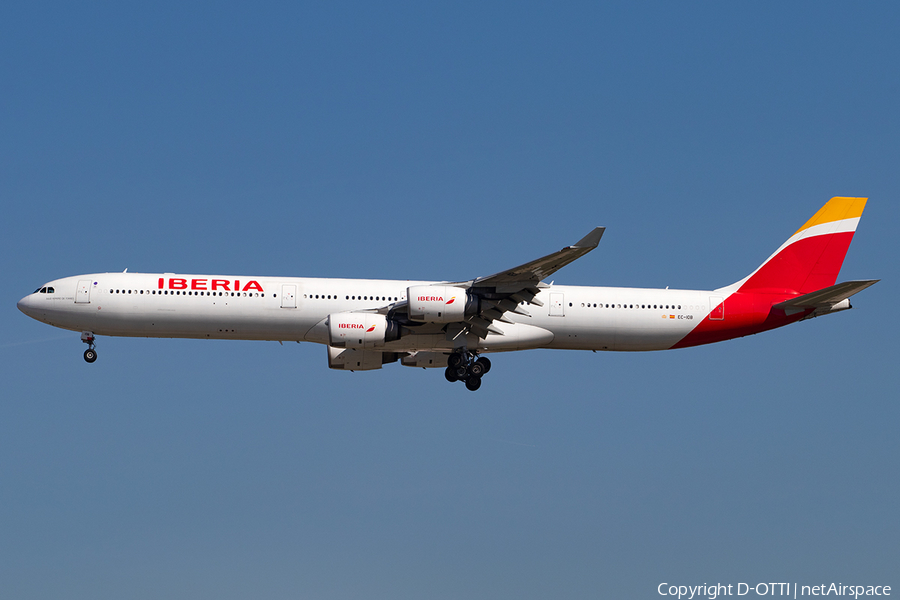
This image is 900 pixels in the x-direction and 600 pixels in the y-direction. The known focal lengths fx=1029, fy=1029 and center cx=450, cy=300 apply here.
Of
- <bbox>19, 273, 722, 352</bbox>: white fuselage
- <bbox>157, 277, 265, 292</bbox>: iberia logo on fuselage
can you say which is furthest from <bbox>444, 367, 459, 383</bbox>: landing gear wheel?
<bbox>157, 277, 265, 292</bbox>: iberia logo on fuselage

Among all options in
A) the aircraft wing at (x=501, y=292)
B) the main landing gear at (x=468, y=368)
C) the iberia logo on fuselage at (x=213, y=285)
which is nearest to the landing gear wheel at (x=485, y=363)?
the main landing gear at (x=468, y=368)

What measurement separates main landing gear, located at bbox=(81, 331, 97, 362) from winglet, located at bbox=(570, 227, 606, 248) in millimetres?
19616

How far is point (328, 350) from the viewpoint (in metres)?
43.0

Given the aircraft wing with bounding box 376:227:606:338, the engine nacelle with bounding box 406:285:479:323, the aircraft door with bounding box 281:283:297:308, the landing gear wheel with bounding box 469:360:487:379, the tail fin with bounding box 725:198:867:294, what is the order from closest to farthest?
the aircraft wing with bounding box 376:227:606:338
the engine nacelle with bounding box 406:285:479:323
the aircraft door with bounding box 281:283:297:308
the landing gear wheel with bounding box 469:360:487:379
the tail fin with bounding box 725:198:867:294

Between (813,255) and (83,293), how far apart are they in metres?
30.2

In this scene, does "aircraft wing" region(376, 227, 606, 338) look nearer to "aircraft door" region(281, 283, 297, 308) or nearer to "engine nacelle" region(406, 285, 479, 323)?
"engine nacelle" region(406, 285, 479, 323)

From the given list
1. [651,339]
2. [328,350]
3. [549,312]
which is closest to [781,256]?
[651,339]

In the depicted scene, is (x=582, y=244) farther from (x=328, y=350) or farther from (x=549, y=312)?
(x=328, y=350)

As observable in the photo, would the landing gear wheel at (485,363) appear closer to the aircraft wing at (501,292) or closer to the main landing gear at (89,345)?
the aircraft wing at (501,292)

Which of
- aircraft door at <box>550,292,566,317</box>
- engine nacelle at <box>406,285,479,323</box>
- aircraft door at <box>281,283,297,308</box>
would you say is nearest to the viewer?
engine nacelle at <box>406,285,479,323</box>

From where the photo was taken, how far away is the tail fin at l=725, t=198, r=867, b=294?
143 ft

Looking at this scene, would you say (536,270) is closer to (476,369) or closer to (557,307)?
(557,307)

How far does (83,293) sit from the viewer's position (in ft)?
131

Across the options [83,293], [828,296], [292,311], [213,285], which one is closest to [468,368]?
[292,311]
